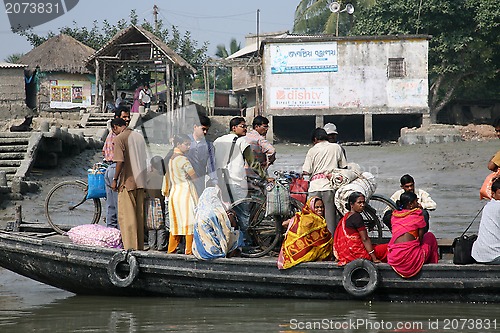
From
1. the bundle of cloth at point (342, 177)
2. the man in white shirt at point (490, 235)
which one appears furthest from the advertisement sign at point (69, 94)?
the man in white shirt at point (490, 235)

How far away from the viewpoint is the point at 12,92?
94.2 ft

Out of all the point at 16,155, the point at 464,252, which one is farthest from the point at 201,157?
the point at 16,155

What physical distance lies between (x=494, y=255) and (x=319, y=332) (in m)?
1.89

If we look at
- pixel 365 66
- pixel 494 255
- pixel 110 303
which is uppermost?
pixel 365 66

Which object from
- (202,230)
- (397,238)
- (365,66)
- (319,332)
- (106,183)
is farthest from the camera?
(365,66)

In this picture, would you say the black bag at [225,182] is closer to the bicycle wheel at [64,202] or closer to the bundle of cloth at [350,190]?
the bundle of cloth at [350,190]

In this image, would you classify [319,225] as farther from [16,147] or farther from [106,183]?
[16,147]

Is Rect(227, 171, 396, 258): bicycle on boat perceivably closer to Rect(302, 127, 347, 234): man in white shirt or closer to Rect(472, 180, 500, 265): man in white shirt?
Rect(302, 127, 347, 234): man in white shirt

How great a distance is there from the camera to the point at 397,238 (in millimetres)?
7781

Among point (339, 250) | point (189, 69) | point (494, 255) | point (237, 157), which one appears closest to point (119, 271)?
point (237, 157)

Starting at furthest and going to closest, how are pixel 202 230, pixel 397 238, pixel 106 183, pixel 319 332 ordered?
pixel 106 183 < pixel 202 230 < pixel 397 238 < pixel 319 332

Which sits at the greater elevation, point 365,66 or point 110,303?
point 365,66

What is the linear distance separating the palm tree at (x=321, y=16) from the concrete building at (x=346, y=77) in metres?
6.07

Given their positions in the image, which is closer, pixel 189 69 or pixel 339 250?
pixel 339 250
